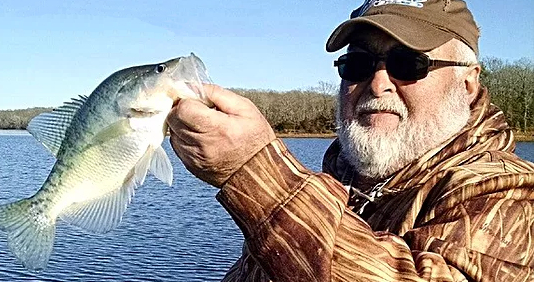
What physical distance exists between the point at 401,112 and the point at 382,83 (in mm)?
189

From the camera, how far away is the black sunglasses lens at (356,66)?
4004mm

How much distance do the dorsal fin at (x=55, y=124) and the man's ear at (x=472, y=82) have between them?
223 cm

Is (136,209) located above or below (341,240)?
below

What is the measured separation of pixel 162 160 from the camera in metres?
3.01

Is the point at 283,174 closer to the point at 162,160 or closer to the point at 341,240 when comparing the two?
the point at 341,240

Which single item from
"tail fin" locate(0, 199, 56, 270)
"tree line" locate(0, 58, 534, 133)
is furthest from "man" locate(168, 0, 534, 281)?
"tree line" locate(0, 58, 534, 133)

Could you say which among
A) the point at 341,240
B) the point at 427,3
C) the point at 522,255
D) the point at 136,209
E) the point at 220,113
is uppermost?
the point at 427,3

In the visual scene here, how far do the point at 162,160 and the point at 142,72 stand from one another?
398 mm

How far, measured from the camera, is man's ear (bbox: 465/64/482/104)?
420cm

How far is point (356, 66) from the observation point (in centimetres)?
407

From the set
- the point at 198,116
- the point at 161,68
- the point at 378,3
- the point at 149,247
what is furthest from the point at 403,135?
the point at 149,247

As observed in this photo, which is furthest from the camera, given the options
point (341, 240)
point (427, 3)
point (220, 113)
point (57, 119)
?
point (427, 3)

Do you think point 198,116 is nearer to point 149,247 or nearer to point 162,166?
point 162,166

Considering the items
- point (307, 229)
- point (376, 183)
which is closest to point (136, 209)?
point (376, 183)
